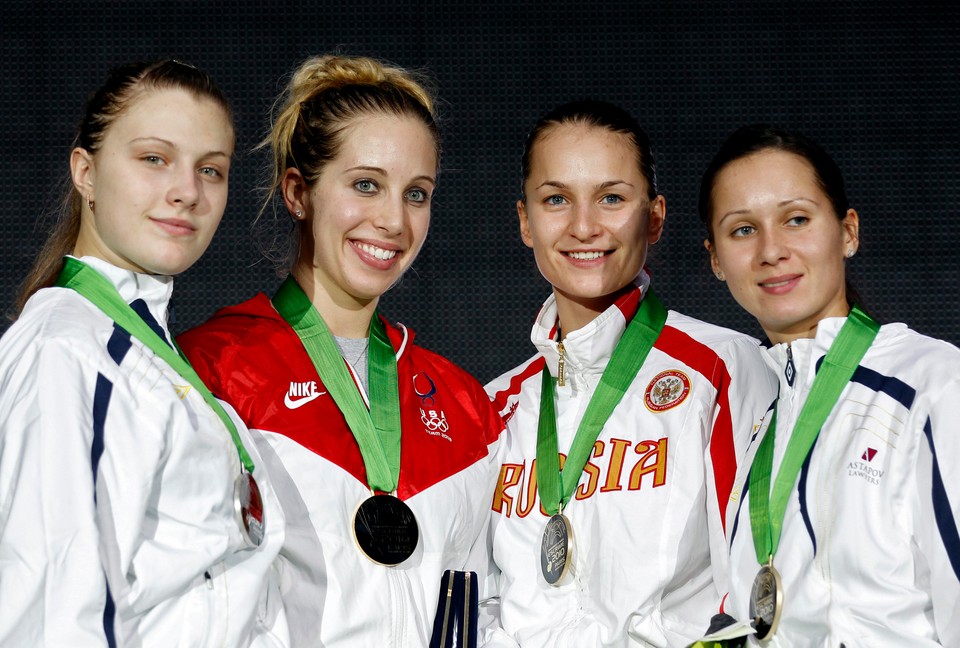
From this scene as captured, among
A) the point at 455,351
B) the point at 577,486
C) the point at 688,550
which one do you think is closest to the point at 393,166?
the point at 577,486

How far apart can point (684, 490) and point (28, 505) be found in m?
1.25

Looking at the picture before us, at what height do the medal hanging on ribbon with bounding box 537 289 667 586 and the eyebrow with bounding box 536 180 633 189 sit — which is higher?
the eyebrow with bounding box 536 180 633 189

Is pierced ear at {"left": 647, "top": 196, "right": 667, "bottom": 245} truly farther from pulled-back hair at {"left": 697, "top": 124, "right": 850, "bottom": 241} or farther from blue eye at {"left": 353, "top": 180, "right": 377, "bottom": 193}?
blue eye at {"left": 353, "top": 180, "right": 377, "bottom": 193}

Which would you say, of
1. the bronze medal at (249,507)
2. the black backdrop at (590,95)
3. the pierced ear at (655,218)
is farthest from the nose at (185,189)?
the black backdrop at (590,95)

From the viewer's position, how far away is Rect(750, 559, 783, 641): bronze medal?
1.92 m

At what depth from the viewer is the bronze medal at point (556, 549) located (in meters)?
2.27

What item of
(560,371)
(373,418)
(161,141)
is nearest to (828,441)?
(560,371)

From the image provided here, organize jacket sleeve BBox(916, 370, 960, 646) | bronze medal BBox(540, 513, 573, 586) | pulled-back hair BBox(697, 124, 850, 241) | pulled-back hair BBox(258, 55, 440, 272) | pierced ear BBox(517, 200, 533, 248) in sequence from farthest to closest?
pierced ear BBox(517, 200, 533, 248) → pulled-back hair BBox(258, 55, 440, 272) → bronze medal BBox(540, 513, 573, 586) → pulled-back hair BBox(697, 124, 850, 241) → jacket sleeve BBox(916, 370, 960, 646)

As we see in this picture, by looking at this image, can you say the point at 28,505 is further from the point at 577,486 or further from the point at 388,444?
the point at 577,486

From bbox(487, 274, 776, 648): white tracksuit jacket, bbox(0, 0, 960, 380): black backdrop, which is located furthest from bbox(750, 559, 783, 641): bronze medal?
bbox(0, 0, 960, 380): black backdrop

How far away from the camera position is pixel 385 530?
2125mm

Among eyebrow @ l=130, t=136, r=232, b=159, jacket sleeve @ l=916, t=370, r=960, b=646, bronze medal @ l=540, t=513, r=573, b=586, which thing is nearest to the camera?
jacket sleeve @ l=916, t=370, r=960, b=646

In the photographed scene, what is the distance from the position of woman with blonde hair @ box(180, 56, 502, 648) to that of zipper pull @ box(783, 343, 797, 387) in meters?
0.65

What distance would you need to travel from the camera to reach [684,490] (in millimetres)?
2291
